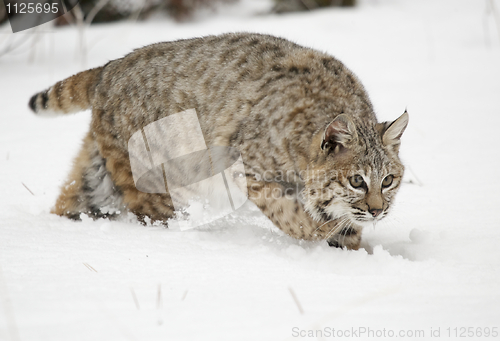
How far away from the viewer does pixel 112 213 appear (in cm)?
333

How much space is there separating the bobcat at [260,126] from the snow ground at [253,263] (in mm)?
219

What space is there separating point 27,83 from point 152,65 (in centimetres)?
370

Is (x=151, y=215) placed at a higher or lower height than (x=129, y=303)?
lower

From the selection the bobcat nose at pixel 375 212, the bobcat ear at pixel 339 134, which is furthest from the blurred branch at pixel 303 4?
the bobcat nose at pixel 375 212

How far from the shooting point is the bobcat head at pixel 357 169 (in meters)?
2.65

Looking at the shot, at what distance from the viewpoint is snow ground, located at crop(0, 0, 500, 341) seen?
1.85 meters

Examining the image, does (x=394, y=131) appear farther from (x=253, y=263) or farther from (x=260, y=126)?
(x=253, y=263)

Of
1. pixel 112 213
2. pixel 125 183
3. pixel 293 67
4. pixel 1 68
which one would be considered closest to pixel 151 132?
pixel 125 183

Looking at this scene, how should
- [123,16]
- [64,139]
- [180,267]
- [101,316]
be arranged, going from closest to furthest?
[101,316] → [180,267] → [64,139] → [123,16]

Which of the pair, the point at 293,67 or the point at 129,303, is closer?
the point at 129,303

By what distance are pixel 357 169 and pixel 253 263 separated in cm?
76

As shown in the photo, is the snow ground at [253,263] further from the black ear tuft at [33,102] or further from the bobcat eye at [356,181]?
the black ear tuft at [33,102]

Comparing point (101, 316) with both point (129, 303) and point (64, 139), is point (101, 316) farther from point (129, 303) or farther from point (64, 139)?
point (64, 139)

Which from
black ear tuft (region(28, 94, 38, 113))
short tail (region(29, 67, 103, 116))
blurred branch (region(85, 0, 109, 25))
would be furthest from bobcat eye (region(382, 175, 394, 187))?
blurred branch (region(85, 0, 109, 25))
